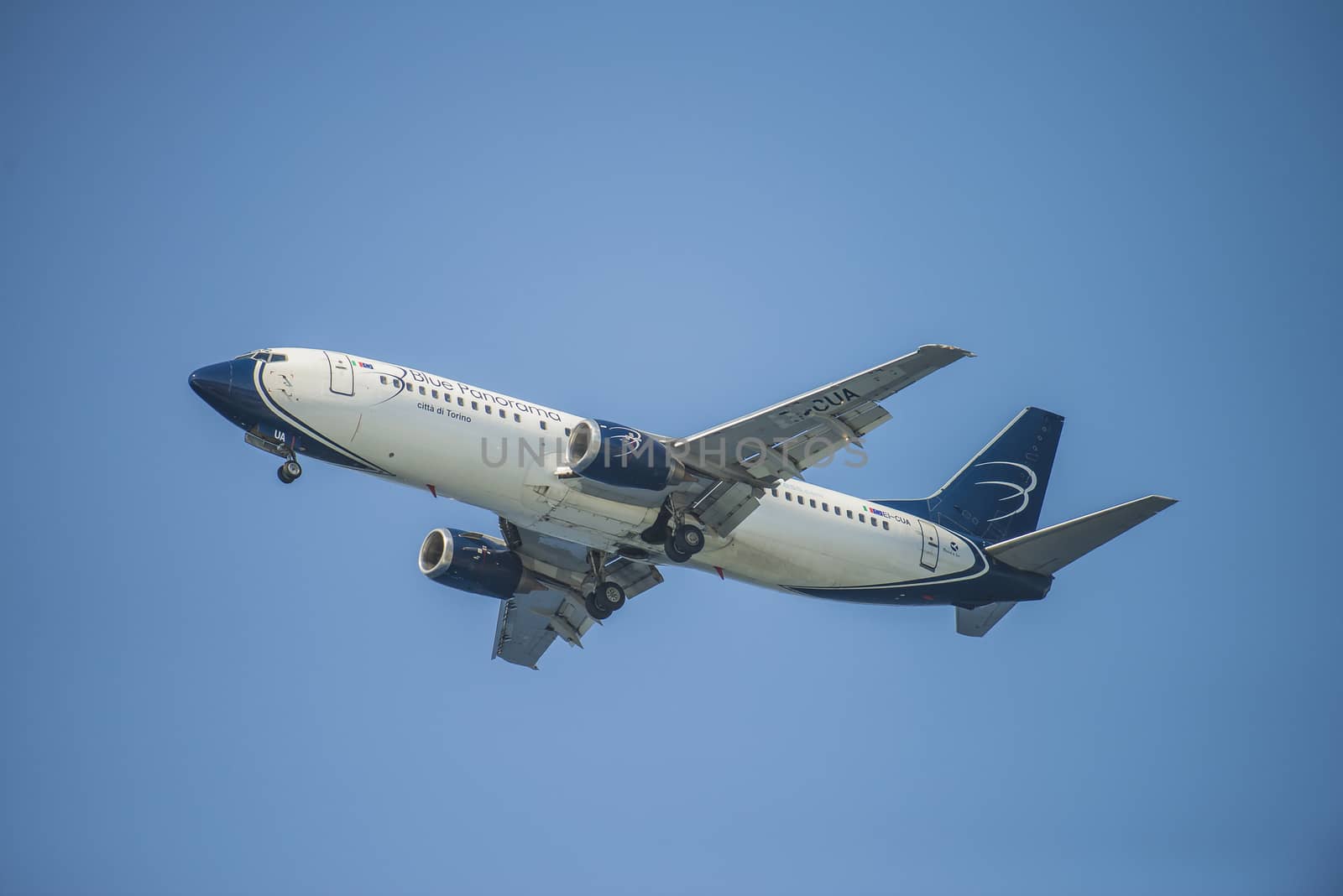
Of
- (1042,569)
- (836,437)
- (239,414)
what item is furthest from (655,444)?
(1042,569)

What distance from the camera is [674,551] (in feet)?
115

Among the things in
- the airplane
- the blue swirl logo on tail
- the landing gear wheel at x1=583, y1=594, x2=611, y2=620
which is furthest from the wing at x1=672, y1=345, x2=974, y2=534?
the blue swirl logo on tail

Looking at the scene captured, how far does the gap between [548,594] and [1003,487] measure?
14445 mm

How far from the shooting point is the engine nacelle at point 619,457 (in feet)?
109

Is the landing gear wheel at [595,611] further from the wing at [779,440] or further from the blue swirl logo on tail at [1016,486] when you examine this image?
the blue swirl logo on tail at [1016,486]

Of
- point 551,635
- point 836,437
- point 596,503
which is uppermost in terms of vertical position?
point 836,437

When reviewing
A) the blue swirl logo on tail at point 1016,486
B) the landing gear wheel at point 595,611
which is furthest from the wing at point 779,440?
the blue swirl logo on tail at point 1016,486

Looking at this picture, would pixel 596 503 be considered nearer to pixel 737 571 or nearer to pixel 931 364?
pixel 737 571

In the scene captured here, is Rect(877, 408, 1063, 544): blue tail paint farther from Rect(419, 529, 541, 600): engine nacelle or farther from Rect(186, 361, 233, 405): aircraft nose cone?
Rect(186, 361, 233, 405): aircraft nose cone

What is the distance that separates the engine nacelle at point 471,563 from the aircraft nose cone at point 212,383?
29.7 feet

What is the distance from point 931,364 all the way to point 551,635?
686 inches

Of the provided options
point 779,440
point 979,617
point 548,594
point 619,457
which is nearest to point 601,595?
point 548,594

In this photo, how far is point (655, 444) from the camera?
3394cm

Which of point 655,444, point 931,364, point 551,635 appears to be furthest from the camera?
point 551,635
